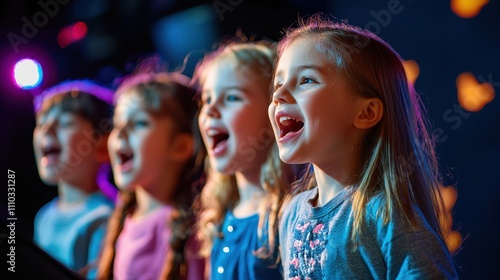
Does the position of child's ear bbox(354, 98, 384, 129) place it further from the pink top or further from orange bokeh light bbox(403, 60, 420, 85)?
the pink top

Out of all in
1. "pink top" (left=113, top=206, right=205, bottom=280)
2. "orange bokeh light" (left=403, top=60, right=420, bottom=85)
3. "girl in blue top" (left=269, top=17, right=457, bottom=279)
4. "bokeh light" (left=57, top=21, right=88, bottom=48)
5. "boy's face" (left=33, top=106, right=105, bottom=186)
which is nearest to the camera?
"girl in blue top" (left=269, top=17, right=457, bottom=279)

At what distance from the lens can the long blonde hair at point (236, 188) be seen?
4.35 feet

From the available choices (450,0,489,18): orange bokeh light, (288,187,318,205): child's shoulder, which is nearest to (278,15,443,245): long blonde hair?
(288,187,318,205): child's shoulder

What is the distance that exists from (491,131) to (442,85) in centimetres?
13

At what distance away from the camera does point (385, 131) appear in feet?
3.55

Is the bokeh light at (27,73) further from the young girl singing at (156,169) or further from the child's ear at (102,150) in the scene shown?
the young girl singing at (156,169)

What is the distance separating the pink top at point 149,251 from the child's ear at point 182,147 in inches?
5.2

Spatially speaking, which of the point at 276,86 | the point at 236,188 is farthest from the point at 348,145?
the point at 236,188

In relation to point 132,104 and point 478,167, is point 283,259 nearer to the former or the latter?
point 478,167

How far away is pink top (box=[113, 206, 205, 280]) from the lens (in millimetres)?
1588

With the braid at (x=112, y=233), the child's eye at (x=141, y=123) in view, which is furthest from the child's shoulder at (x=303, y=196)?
the braid at (x=112, y=233)

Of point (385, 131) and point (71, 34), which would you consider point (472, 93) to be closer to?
point (385, 131)

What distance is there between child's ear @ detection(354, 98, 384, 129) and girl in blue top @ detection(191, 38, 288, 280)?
0.30 metres

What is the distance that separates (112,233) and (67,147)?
12.0 inches
